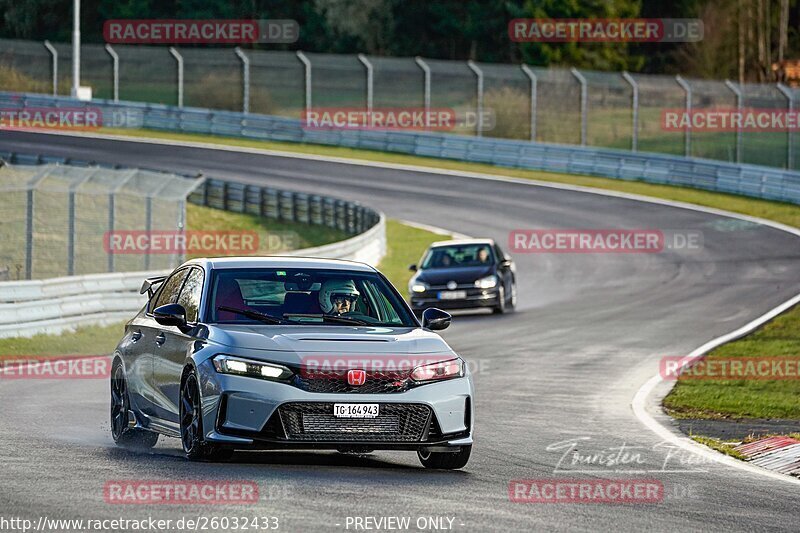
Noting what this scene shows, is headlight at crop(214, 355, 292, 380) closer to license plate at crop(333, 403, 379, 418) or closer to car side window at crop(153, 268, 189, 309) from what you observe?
license plate at crop(333, 403, 379, 418)

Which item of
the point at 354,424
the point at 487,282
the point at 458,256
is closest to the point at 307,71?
the point at 458,256

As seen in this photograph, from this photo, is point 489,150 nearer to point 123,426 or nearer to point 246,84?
point 246,84

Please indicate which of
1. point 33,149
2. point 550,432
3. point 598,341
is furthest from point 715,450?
point 33,149

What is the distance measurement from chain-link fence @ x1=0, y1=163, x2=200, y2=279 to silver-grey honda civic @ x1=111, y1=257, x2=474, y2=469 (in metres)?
12.6

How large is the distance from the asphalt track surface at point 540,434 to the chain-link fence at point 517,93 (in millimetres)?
12214

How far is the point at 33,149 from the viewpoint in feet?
166

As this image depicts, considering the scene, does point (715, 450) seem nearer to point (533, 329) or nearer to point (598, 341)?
point (598, 341)

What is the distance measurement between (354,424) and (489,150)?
44135 millimetres

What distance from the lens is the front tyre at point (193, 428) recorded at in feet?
31.8

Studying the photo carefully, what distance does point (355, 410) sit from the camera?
9.52 m

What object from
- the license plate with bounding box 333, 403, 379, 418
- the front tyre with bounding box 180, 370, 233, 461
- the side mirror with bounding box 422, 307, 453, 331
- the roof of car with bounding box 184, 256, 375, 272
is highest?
the roof of car with bounding box 184, 256, 375, 272

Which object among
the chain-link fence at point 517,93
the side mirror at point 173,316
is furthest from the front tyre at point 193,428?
the chain-link fence at point 517,93

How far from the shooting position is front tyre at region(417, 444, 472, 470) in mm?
9969

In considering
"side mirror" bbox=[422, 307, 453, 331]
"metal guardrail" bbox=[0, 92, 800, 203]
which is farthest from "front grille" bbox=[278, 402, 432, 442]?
"metal guardrail" bbox=[0, 92, 800, 203]
